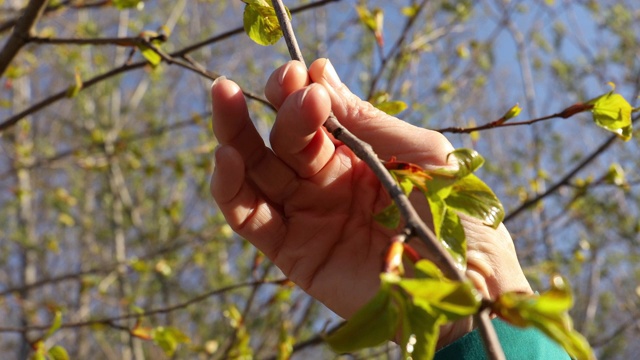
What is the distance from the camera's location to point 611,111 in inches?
38.3

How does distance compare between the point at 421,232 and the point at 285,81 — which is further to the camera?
the point at 285,81

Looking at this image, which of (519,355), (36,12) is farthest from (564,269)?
(36,12)

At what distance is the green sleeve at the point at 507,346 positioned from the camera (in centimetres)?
113

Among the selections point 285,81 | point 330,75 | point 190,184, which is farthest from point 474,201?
point 190,184

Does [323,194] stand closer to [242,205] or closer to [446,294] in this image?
[242,205]

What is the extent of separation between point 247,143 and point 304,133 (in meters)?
0.21

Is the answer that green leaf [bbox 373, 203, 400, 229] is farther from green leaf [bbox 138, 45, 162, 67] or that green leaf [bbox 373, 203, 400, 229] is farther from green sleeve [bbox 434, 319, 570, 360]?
green leaf [bbox 138, 45, 162, 67]

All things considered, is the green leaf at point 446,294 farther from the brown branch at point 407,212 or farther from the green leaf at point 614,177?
the green leaf at point 614,177

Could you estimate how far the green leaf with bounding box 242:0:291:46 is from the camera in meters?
0.99

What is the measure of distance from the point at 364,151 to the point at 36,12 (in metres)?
1.03

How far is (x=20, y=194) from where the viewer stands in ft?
10.9

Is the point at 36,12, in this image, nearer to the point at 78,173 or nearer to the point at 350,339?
the point at 350,339

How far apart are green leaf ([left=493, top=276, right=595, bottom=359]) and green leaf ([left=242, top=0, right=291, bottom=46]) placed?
0.66 meters

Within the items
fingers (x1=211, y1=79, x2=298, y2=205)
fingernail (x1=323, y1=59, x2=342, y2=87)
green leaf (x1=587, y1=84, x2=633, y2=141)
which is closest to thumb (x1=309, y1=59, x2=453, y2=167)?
fingernail (x1=323, y1=59, x2=342, y2=87)
